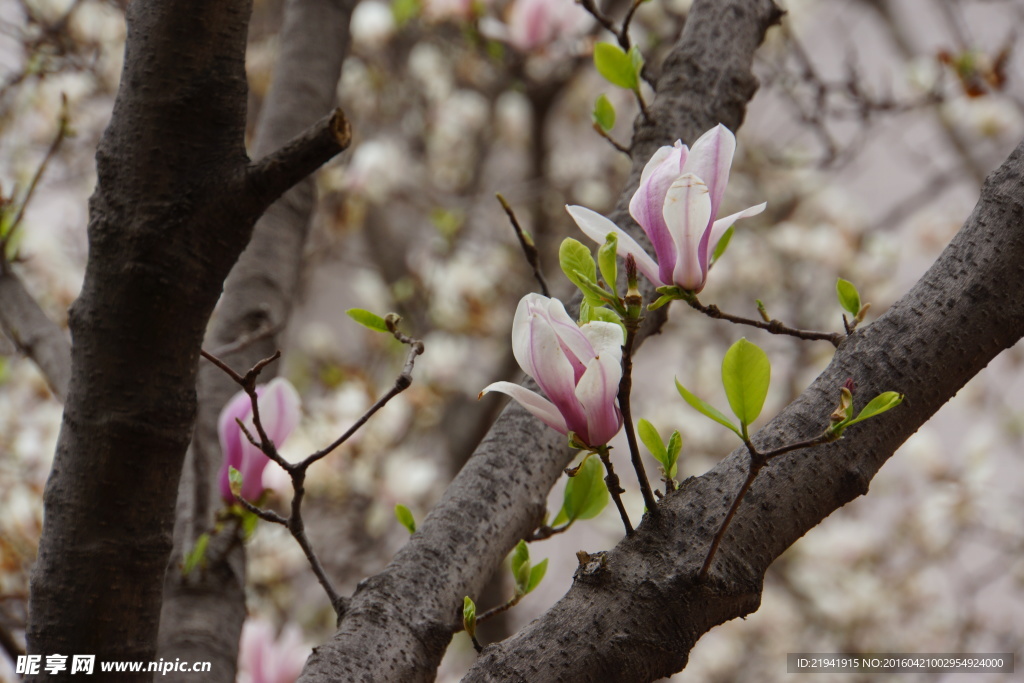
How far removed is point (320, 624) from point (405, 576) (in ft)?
5.49

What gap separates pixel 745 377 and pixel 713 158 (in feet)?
0.42

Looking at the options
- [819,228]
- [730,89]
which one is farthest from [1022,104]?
[730,89]

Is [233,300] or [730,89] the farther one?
[233,300]

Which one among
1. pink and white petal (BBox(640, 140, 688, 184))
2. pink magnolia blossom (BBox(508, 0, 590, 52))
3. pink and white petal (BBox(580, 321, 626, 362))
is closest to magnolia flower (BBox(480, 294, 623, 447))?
pink and white petal (BBox(580, 321, 626, 362))

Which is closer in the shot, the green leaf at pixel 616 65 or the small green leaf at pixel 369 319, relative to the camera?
the small green leaf at pixel 369 319

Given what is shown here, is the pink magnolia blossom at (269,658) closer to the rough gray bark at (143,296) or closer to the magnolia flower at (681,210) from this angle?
the rough gray bark at (143,296)

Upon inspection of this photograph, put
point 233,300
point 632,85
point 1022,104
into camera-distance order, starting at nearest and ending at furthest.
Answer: point 632,85
point 233,300
point 1022,104

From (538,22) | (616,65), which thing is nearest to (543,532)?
(616,65)

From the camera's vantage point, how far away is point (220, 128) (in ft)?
1.49

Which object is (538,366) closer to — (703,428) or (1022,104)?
(1022,104)

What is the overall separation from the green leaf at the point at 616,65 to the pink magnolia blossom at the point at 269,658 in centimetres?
63

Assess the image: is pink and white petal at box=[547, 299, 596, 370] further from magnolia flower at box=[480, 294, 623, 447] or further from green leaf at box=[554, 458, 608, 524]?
green leaf at box=[554, 458, 608, 524]

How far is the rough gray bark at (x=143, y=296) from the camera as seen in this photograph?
1.45 ft

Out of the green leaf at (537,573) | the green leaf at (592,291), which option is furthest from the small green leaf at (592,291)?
the green leaf at (537,573)
